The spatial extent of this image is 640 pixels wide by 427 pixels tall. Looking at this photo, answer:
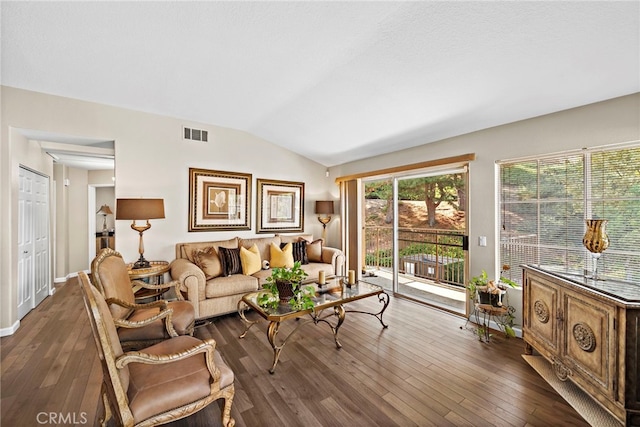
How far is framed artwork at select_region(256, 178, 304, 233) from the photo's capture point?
15.8 feet

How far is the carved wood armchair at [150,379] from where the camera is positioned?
50.7 inches

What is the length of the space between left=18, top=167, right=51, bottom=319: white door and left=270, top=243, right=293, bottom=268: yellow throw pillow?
3.14m

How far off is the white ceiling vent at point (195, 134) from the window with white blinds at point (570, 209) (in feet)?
13.8

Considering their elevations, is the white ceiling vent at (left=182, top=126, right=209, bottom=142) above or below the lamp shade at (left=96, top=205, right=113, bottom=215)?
above

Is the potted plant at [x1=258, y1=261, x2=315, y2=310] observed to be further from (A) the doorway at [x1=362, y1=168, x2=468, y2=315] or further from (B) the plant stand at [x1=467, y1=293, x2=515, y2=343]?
(A) the doorway at [x1=362, y1=168, x2=468, y2=315]

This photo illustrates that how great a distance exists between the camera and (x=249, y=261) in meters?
3.87

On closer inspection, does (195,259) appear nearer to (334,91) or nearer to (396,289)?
(334,91)

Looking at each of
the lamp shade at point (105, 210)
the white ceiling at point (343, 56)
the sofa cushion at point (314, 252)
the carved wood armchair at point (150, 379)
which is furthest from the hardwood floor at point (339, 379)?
the lamp shade at point (105, 210)

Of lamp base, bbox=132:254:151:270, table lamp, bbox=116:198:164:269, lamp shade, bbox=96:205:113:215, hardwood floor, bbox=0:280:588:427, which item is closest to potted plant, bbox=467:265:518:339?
hardwood floor, bbox=0:280:588:427

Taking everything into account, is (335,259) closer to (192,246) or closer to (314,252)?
(314,252)

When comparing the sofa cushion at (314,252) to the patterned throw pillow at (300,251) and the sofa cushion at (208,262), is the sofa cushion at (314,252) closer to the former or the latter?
the patterned throw pillow at (300,251)

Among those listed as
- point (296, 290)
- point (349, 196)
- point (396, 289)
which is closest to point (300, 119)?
point (349, 196)

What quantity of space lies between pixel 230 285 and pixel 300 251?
1.47 meters

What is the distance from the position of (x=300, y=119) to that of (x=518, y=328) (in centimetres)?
376
